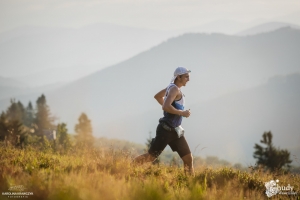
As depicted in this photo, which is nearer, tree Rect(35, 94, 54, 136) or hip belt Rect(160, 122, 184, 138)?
hip belt Rect(160, 122, 184, 138)

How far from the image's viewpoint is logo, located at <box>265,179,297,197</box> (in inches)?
215

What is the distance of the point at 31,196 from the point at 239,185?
331 cm

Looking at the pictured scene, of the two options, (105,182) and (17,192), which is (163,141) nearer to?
(105,182)

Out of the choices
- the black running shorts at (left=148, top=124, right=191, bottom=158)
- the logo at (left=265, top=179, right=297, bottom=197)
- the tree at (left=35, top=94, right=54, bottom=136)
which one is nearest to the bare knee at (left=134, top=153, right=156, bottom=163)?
the black running shorts at (left=148, top=124, right=191, bottom=158)

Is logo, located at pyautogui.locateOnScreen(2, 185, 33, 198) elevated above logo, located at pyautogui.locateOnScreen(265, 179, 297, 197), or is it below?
above

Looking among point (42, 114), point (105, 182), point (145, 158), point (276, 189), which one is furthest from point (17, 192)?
point (42, 114)

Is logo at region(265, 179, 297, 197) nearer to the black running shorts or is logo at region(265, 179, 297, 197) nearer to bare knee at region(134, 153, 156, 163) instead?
the black running shorts

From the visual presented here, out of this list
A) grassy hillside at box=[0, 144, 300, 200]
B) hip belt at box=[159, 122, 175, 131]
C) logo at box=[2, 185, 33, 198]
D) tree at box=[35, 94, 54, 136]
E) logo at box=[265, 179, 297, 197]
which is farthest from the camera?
tree at box=[35, 94, 54, 136]

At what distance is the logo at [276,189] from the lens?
5461 millimetres

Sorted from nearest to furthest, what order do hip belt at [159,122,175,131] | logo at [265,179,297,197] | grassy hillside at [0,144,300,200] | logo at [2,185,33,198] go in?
1. logo at [2,185,33,198]
2. grassy hillside at [0,144,300,200]
3. logo at [265,179,297,197]
4. hip belt at [159,122,175,131]

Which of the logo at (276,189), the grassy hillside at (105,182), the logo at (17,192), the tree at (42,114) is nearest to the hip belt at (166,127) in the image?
the grassy hillside at (105,182)

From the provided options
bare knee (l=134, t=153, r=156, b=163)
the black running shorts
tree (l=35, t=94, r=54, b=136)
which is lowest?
bare knee (l=134, t=153, r=156, b=163)

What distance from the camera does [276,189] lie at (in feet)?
18.7

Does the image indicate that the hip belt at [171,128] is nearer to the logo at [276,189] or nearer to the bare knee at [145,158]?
the bare knee at [145,158]
